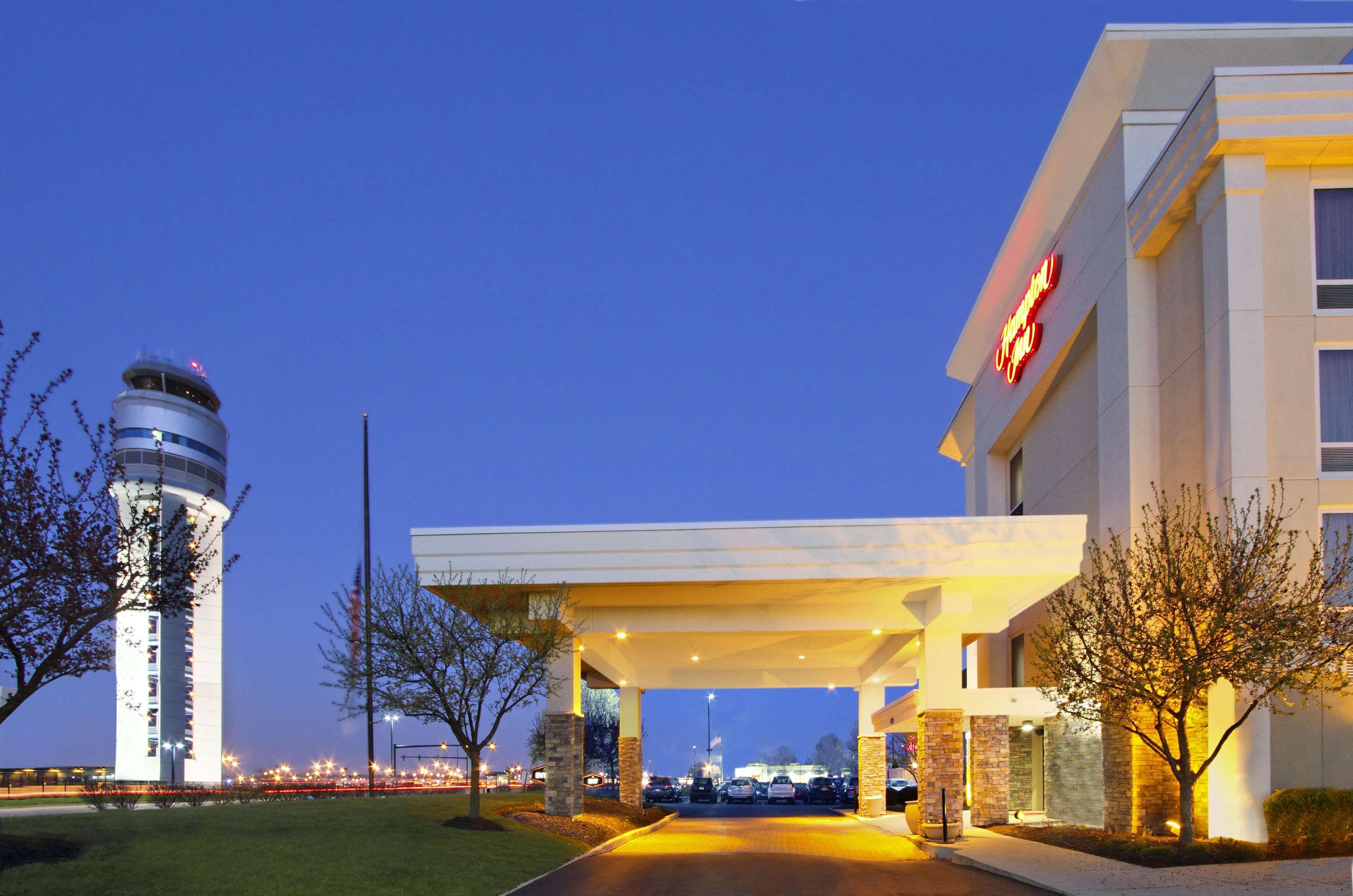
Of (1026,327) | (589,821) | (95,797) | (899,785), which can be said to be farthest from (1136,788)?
(899,785)

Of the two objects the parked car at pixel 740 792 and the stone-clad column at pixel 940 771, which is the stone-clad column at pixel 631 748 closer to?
the stone-clad column at pixel 940 771

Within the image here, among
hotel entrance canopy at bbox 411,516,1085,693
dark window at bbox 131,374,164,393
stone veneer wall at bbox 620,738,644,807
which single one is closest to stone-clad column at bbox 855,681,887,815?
stone veneer wall at bbox 620,738,644,807

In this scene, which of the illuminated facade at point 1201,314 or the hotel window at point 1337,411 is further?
the hotel window at point 1337,411

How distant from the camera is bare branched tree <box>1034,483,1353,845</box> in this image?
18.2 metres

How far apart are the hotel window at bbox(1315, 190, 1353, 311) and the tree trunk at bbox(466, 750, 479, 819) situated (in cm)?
1785

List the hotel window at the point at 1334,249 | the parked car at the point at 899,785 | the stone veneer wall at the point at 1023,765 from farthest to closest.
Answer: the parked car at the point at 899,785 → the stone veneer wall at the point at 1023,765 → the hotel window at the point at 1334,249

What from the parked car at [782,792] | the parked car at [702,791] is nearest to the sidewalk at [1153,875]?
the parked car at [782,792]

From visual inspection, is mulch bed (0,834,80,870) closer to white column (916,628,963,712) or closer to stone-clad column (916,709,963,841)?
stone-clad column (916,709,963,841)

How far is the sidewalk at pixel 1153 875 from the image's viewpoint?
50.0 ft

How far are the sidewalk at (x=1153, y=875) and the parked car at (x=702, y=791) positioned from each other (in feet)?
127

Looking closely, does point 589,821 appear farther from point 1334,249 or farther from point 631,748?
point 1334,249

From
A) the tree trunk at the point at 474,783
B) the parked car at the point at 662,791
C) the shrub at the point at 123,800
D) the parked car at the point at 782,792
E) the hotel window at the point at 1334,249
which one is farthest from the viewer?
the parked car at the point at 782,792

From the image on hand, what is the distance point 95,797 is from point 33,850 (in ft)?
41.1

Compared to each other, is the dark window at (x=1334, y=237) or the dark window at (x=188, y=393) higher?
the dark window at (x=188, y=393)
